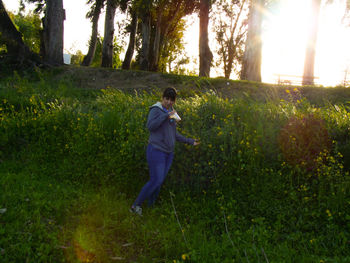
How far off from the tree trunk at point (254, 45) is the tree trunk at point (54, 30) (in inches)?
393

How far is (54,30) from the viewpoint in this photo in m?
16.4

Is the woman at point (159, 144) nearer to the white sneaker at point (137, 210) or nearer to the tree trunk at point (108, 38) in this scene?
the white sneaker at point (137, 210)

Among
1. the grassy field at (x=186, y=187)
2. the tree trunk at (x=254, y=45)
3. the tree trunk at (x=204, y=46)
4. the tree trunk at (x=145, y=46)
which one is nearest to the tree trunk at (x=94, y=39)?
the tree trunk at (x=145, y=46)

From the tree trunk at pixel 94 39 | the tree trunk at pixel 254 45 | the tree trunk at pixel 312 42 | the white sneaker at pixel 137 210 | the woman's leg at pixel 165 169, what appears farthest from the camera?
the tree trunk at pixel 94 39

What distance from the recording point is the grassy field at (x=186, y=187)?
4133 mm

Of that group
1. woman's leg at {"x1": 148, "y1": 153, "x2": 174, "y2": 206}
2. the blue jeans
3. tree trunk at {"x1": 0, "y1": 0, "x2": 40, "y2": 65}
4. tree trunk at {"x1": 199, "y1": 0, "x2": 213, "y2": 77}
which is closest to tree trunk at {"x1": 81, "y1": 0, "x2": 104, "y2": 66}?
tree trunk at {"x1": 0, "y1": 0, "x2": 40, "y2": 65}

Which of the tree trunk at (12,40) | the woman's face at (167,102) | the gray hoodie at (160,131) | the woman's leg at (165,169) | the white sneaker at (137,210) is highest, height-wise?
the tree trunk at (12,40)

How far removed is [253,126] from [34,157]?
5054 mm

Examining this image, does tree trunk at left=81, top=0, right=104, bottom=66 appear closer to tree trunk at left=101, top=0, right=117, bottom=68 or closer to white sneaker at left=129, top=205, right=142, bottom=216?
tree trunk at left=101, top=0, right=117, bottom=68

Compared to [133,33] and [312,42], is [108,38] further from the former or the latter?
[312,42]

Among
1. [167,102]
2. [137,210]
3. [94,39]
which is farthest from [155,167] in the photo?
[94,39]

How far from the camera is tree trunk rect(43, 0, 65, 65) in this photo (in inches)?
640

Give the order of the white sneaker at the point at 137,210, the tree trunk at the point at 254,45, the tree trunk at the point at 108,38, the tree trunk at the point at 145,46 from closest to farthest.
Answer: the white sneaker at the point at 137,210
the tree trunk at the point at 254,45
the tree trunk at the point at 108,38
the tree trunk at the point at 145,46

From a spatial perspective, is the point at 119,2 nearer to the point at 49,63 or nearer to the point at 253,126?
the point at 49,63
